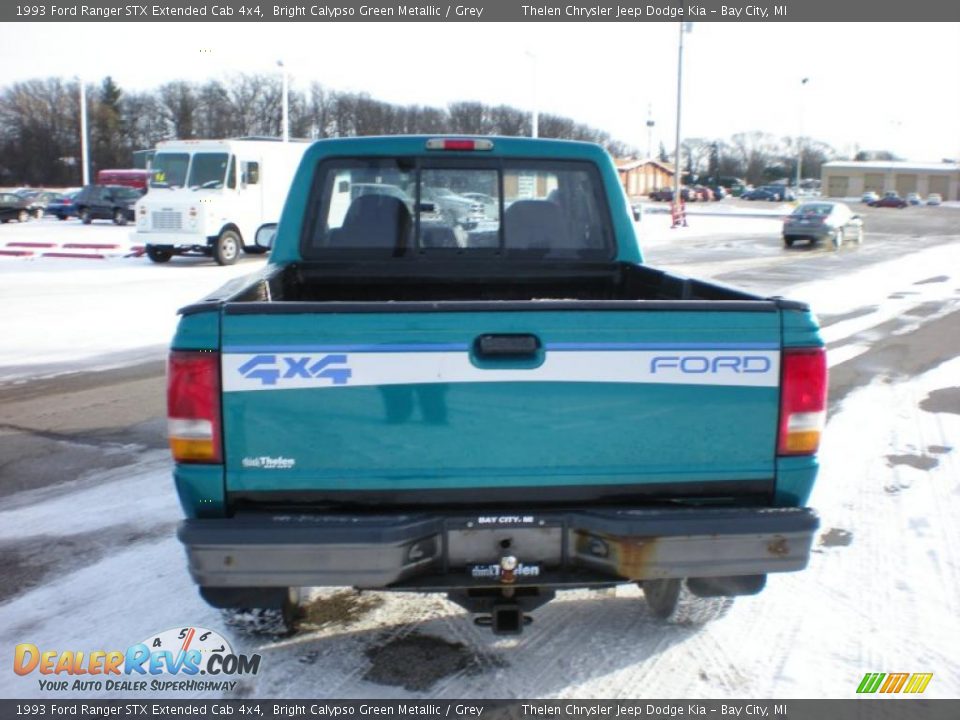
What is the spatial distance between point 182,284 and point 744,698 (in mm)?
16227

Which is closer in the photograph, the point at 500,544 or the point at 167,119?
the point at 500,544

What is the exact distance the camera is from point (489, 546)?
3.23 m

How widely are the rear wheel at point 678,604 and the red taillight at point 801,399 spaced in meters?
0.99

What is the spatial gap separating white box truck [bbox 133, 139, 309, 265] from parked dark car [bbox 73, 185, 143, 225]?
65.7 feet

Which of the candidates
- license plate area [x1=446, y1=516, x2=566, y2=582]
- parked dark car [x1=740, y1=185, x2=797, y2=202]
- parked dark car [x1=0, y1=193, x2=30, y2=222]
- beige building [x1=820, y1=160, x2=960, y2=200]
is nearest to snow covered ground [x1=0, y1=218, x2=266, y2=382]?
license plate area [x1=446, y1=516, x2=566, y2=582]

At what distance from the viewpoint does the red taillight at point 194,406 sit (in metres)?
3.12

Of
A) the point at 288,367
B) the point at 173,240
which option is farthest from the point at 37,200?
the point at 288,367

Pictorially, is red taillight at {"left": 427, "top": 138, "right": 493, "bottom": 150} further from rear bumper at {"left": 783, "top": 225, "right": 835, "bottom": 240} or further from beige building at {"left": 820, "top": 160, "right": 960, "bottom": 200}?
beige building at {"left": 820, "top": 160, "right": 960, "bottom": 200}

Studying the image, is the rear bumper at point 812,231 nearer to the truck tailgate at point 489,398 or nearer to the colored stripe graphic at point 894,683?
the colored stripe graphic at point 894,683

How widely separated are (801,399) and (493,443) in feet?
3.66

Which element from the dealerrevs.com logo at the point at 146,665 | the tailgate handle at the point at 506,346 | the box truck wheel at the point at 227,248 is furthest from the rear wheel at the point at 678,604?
the box truck wheel at the point at 227,248

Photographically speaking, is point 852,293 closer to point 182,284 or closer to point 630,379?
point 182,284

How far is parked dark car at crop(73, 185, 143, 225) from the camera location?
4094 centimetres

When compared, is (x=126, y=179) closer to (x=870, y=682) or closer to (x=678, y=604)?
(x=678, y=604)
